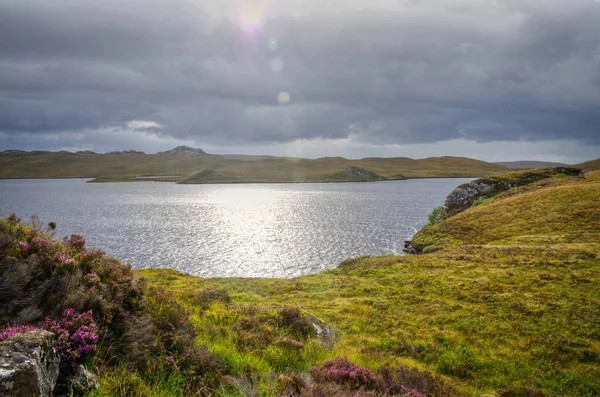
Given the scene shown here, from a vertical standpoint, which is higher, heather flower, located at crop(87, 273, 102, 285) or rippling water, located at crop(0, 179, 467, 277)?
heather flower, located at crop(87, 273, 102, 285)

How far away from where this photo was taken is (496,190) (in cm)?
8606

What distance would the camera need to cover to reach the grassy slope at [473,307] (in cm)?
1475

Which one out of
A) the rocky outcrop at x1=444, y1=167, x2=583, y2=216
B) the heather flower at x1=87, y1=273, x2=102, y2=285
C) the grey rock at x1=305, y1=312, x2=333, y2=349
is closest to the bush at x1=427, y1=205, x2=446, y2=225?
the rocky outcrop at x1=444, y1=167, x2=583, y2=216

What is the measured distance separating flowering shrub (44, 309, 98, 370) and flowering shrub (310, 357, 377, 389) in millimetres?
5354

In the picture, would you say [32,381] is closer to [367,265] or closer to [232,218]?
[367,265]

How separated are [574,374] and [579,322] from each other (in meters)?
5.44

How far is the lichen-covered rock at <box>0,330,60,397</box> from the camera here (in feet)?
16.2

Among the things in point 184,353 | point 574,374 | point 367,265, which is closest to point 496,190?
point 367,265

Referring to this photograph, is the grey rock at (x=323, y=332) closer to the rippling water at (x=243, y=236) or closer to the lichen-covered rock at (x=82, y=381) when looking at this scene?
the lichen-covered rock at (x=82, y=381)

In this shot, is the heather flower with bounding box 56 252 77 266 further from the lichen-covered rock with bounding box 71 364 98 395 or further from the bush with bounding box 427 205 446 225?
the bush with bounding box 427 205 446 225

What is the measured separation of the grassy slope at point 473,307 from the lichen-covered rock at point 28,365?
15.4 ft

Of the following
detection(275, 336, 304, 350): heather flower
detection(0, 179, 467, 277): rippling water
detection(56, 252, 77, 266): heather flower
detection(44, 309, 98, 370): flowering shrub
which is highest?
detection(56, 252, 77, 266): heather flower

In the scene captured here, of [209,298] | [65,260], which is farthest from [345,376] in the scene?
[209,298]

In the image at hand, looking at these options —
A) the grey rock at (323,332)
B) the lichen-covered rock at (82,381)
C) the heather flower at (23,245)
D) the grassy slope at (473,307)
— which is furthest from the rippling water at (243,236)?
the lichen-covered rock at (82,381)
